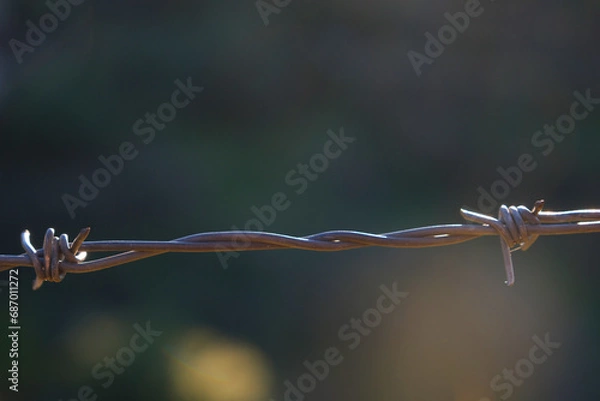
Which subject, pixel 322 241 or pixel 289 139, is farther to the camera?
pixel 289 139

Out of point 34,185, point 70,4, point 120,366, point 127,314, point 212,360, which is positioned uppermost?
point 70,4

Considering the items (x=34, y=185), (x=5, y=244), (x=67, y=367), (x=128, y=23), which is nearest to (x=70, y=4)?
(x=128, y=23)

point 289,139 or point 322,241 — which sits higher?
point 289,139

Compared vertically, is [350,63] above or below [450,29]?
above

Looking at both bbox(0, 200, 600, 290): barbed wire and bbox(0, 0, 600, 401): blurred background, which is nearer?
bbox(0, 200, 600, 290): barbed wire

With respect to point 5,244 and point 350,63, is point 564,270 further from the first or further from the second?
point 5,244
